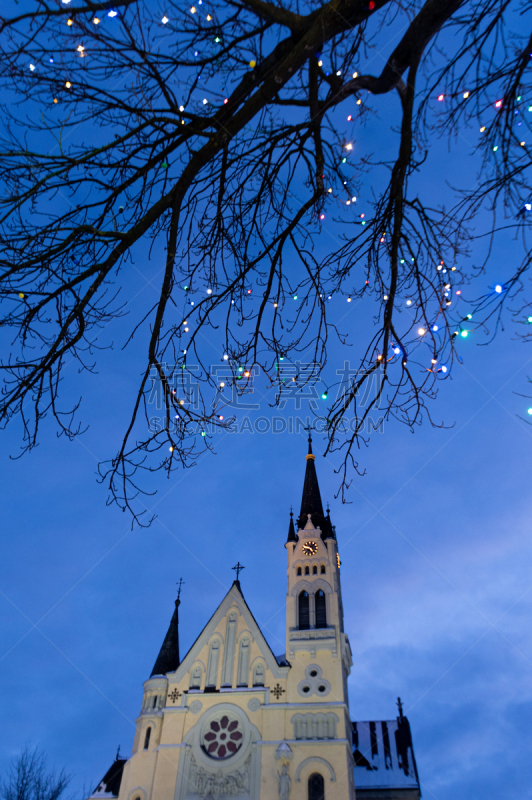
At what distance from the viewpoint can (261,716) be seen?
76.3 ft

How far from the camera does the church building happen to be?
21531 millimetres

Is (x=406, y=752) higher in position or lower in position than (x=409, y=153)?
higher

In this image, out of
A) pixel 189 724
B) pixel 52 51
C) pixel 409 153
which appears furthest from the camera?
pixel 189 724

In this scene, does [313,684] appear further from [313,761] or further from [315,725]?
[313,761]

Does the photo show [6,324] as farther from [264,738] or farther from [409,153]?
[264,738]

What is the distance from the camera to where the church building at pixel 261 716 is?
21531mm

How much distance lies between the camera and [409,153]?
422cm

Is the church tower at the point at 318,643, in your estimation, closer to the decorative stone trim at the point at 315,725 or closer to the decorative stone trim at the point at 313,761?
the decorative stone trim at the point at 315,725

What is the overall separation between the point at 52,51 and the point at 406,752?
3516 centimetres

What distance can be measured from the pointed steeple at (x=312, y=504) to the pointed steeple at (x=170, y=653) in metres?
8.84

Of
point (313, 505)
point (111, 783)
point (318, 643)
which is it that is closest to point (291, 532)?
point (313, 505)

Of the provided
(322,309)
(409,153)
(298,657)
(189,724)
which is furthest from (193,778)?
(409,153)

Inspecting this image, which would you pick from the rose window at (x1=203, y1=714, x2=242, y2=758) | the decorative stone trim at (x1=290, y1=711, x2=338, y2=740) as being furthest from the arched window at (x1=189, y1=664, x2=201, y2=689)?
the decorative stone trim at (x1=290, y1=711, x2=338, y2=740)

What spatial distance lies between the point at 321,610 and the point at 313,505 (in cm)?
755
